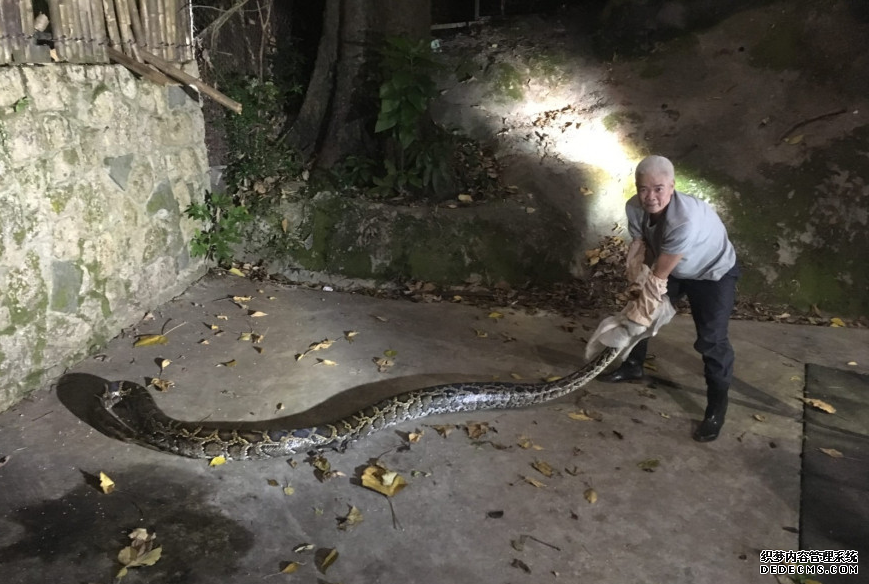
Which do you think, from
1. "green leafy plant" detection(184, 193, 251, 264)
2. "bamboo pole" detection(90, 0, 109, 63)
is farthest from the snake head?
"bamboo pole" detection(90, 0, 109, 63)

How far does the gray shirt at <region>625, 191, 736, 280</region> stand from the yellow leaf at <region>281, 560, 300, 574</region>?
3.05 metres

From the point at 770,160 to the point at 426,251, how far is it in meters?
4.80

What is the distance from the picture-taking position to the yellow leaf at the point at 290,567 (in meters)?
3.42

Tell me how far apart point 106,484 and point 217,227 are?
3.79 m

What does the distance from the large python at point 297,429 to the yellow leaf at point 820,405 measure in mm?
1700

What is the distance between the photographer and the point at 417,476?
14.0 feet

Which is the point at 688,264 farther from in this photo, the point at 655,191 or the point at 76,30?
the point at 76,30

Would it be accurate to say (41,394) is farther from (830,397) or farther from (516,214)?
(830,397)

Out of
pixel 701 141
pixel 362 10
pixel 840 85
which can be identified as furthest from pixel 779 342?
pixel 362 10

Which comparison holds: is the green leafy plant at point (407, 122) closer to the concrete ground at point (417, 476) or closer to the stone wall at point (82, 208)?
the stone wall at point (82, 208)

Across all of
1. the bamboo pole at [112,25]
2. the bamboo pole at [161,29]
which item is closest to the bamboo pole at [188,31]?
the bamboo pole at [161,29]

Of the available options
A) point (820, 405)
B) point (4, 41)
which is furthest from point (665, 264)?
point (4, 41)

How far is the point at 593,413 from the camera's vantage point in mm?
5105

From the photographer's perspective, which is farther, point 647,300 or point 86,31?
point 86,31
